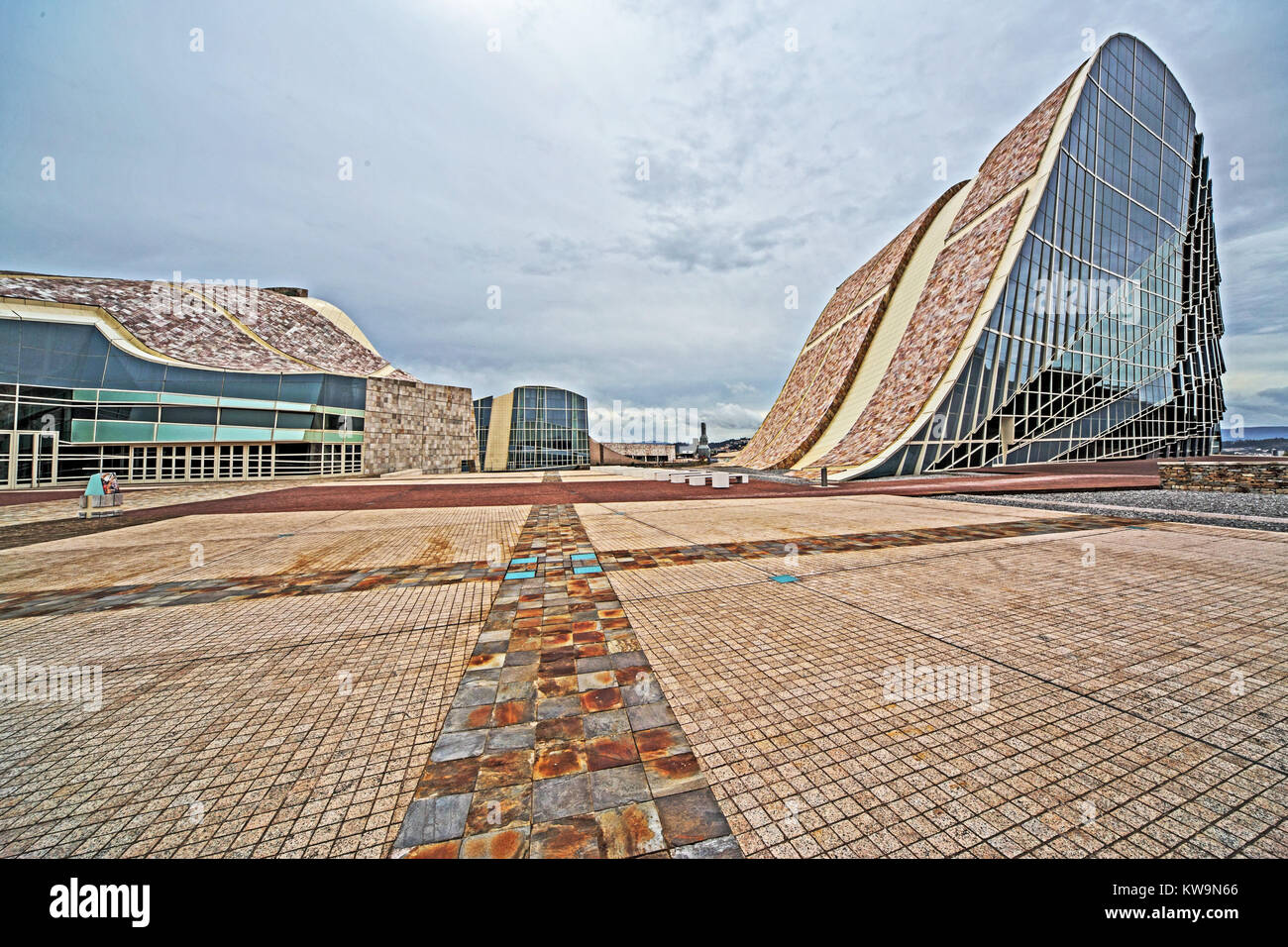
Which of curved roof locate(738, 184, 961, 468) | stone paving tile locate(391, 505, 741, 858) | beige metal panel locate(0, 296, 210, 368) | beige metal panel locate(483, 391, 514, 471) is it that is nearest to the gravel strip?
stone paving tile locate(391, 505, 741, 858)

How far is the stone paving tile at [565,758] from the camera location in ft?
6.19

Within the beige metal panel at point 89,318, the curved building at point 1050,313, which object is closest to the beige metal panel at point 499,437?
the beige metal panel at point 89,318

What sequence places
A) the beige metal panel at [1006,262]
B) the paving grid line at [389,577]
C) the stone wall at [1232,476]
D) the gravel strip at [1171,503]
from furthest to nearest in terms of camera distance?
the beige metal panel at [1006,262] → the stone wall at [1232,476] → the gravel strip at [1171,503] → the paving grid line at [389,577]

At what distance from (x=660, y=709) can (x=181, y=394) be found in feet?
126

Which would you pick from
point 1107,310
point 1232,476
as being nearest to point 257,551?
point 1232,476

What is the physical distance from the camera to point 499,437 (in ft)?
186

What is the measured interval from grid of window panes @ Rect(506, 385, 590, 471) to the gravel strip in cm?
4864

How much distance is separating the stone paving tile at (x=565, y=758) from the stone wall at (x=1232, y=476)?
65.2 ft

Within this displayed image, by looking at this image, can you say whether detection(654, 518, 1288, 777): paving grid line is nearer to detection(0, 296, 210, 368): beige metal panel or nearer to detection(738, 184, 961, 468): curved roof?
detection(738, 184, 961, 468): curved roof

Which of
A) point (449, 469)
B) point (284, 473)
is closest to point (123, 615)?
point (284, 473)

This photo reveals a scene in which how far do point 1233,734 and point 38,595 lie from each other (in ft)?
35.1

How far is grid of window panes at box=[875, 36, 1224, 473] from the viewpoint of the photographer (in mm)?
26719

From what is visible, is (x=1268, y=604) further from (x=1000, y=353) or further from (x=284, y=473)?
(x=284, y=473)

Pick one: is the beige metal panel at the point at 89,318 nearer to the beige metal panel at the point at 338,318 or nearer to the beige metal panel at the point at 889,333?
the beige metal panel at the point at 338,318
